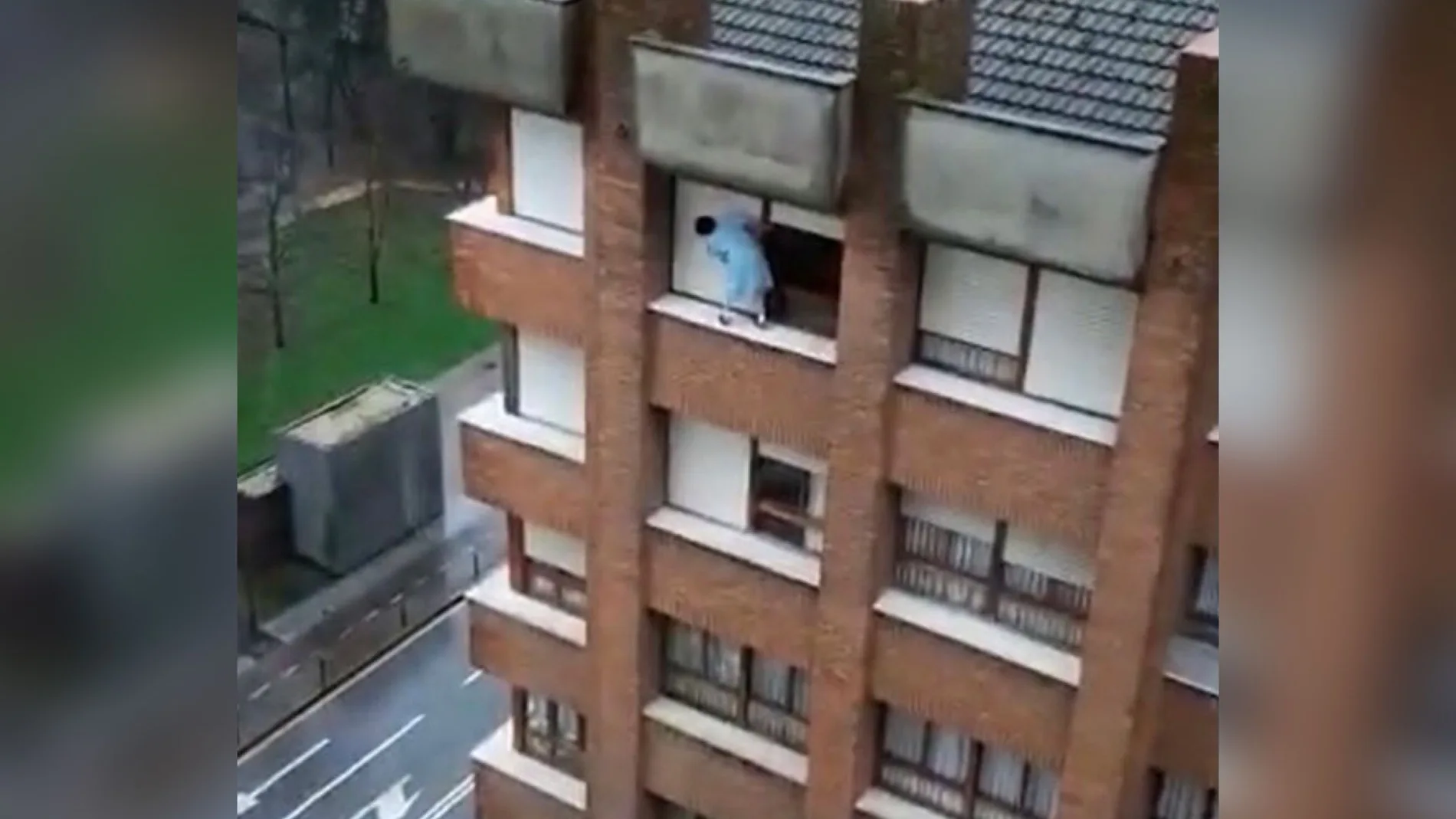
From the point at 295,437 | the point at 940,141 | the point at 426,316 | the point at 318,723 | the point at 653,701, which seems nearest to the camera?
the point at 940,141

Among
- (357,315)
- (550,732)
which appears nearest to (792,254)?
(550,732)

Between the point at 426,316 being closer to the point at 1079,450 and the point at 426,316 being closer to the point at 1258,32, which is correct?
the point at 1079,450

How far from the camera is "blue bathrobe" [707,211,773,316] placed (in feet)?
23.5

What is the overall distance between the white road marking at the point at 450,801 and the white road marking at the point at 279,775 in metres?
1.21

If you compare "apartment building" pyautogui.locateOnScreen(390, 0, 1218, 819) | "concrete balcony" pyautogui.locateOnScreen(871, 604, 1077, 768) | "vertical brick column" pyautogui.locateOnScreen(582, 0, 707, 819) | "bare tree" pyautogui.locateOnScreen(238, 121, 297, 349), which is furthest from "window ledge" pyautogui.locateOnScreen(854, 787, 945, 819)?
"bare tree" pyautogui.locateOnScreen(238, 121, 297, 349)

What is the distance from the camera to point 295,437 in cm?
1512

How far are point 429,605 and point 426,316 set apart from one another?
4534 millimetres

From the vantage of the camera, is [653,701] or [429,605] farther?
[429,605]

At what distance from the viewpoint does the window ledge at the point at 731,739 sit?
26.7 feet

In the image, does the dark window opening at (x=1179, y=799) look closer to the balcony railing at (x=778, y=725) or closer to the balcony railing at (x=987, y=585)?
the balcony railing at (x=987, y=585)

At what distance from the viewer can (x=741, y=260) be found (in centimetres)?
717

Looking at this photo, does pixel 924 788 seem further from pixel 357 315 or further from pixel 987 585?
pixel 357 315

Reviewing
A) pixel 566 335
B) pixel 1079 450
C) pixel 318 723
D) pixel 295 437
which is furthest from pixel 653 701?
pixel 295 437

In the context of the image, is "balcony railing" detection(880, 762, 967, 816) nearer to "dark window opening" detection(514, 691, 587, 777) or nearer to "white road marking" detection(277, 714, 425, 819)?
"dark window opening" detection(514, 691, 587, 777)
